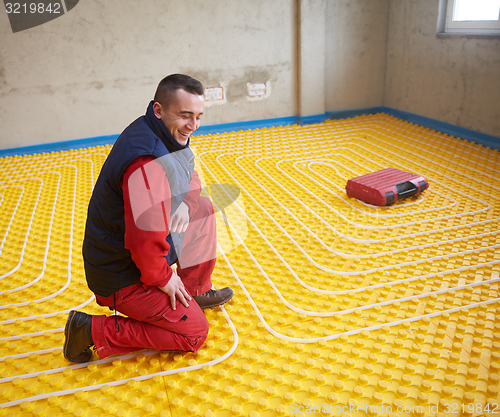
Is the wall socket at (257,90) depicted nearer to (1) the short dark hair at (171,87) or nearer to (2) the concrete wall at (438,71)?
(2) the concrete wall at (438,71)

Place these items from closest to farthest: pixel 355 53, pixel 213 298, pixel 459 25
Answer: pixel 213 298 < pixel 459 25 < pixel 355 53

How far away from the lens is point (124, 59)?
224 inches

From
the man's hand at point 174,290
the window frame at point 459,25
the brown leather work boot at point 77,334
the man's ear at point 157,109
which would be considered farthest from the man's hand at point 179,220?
the window frame at point 459,25

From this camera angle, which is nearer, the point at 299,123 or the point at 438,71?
the point at 438,71

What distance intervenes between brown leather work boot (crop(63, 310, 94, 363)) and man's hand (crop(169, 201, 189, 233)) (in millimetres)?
611

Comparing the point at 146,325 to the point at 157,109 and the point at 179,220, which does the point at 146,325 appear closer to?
the point at 179,220

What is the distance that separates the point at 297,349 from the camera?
220 cm

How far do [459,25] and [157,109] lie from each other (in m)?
5.09

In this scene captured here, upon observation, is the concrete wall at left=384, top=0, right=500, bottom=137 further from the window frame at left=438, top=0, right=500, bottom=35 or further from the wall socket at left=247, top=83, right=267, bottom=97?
the wall socket at left=247, top=83, right=267, bottom=97

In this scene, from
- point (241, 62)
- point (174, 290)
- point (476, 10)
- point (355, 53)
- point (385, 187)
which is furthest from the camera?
point (355, 53)

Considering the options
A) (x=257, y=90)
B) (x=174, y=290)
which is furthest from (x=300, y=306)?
(x=257, y=90)

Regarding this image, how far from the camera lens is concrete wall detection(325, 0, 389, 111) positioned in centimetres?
642

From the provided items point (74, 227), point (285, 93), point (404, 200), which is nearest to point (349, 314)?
point (404, 200)

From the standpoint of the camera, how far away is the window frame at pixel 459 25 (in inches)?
194
